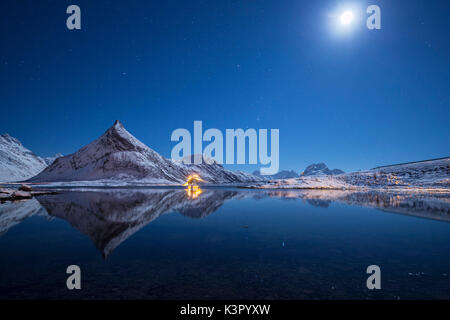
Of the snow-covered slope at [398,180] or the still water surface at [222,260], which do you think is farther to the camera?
the snow-covered slope at [398,180]

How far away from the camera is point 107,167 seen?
19250cm

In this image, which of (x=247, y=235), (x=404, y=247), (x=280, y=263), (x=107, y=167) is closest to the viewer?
(x=280, y=263)

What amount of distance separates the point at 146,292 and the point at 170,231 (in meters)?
8.11

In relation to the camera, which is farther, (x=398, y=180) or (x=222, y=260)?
(x=398, y=180)

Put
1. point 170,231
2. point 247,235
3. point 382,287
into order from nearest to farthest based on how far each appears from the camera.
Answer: point 382,287 → point 247,235 → point 170,231

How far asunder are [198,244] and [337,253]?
247 inches

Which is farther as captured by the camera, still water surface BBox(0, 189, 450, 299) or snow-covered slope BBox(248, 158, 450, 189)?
snow-covered slope BBox(248, 158, 450, 189)

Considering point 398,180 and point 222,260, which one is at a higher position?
point 398,180

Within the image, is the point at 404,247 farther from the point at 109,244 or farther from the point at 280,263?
the point at 109,244

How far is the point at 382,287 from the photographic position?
657cm
